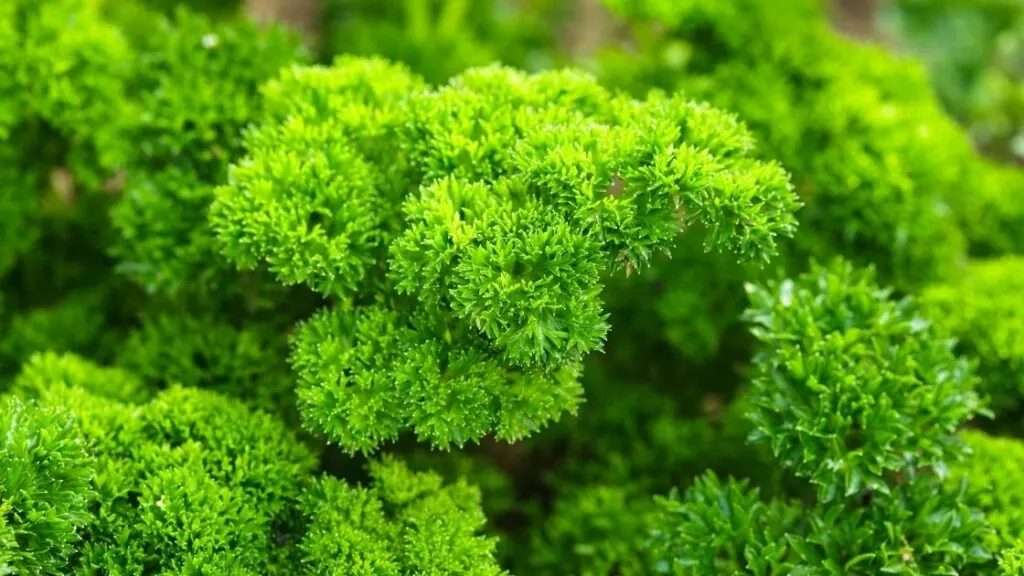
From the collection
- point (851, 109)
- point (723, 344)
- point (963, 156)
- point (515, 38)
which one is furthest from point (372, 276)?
point (515, 38)

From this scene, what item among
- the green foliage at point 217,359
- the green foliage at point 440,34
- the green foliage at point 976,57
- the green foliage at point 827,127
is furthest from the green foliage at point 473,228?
the green foliage at point 976,57

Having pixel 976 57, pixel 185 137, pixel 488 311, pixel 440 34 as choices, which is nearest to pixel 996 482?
pixel 488 311

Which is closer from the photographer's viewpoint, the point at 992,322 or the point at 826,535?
the point at 826,535

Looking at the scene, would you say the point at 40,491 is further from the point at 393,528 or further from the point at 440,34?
the point at 440,34

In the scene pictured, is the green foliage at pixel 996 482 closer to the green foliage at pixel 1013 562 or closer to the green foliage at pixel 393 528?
the green foliage at pixel 1013 562

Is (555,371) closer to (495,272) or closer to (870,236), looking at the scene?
(495,272)

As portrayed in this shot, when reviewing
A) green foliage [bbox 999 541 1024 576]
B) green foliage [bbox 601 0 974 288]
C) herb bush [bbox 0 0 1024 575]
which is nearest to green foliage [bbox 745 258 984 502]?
herb bush [bbox 0 0 1024 575]

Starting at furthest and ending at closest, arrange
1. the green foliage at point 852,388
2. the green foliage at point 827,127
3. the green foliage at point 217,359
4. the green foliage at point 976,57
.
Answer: the green foliage at point 976,57 → the green foliage at point 827,127 → the green foliage at point 217,359 → the green foliage at point 852,388
